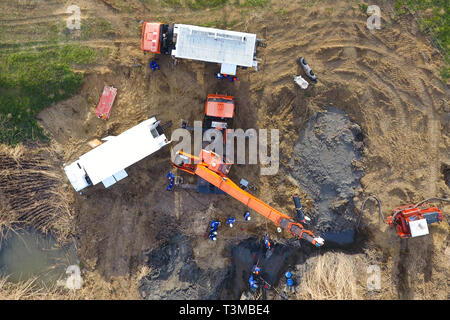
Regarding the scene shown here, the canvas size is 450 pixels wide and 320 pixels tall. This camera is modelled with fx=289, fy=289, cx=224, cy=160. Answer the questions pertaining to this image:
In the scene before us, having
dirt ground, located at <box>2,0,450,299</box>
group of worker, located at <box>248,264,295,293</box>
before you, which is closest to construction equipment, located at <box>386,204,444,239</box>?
dirt ground, located at <box>2,0,450,299</box>

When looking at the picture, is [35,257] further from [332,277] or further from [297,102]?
[297,102]

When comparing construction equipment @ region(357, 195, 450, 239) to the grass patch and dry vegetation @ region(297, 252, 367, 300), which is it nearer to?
dry vegetation @ region(297, 252, 367, 300)

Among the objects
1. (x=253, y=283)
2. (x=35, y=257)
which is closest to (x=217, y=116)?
(x=253, y=283)

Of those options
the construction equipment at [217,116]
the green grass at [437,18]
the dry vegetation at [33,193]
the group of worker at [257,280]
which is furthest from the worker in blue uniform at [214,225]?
the green grass at [437,18]

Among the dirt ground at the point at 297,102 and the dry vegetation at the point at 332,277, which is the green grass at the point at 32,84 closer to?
the dirt ground at the point at 297,102
